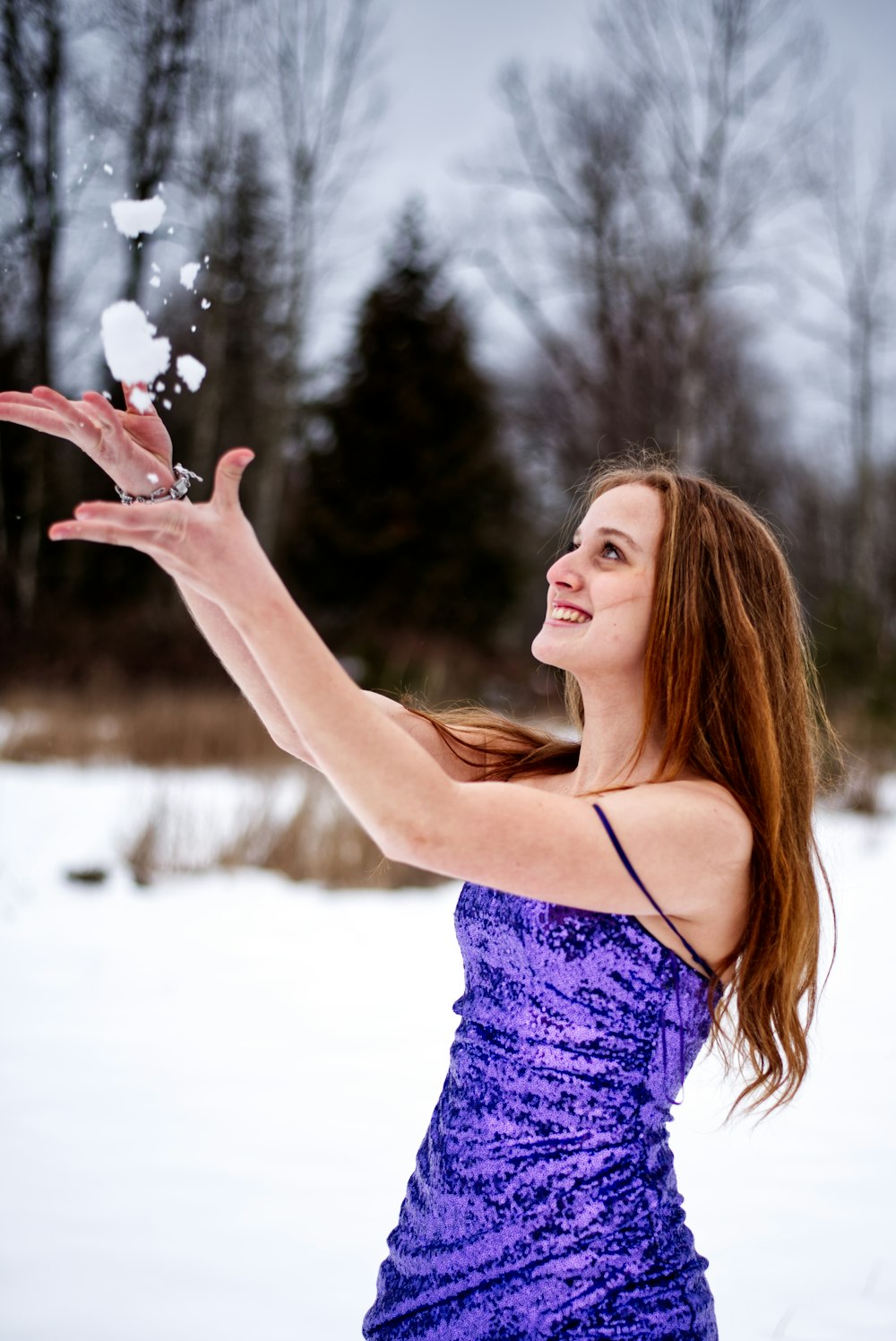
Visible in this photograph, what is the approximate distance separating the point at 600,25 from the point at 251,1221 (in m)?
12.2

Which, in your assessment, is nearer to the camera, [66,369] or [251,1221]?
[251,1221]

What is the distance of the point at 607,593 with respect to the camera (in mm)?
1593

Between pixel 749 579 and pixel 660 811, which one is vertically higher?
pixel 749 579

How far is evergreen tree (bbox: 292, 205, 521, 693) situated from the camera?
15.2m

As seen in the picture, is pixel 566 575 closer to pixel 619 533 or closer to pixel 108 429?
pixel 619 533

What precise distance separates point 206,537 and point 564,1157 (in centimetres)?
89

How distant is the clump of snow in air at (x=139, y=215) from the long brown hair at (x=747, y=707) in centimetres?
71

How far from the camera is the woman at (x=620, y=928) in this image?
4.67 feet

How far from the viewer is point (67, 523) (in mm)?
1059

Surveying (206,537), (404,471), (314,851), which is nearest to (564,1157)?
(206,537)

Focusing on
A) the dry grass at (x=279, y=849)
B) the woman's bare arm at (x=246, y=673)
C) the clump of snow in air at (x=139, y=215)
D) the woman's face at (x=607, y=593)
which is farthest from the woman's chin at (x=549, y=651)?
the dry grass at (x=279, y=849)

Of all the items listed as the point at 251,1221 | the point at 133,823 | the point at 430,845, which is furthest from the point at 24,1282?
the point at 133,823

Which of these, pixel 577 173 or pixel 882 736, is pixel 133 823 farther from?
pixel 577 173

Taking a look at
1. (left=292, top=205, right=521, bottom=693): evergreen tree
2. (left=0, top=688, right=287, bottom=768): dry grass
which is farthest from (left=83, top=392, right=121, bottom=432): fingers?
→ (left=292, top=205, right=521, bottom=693): evergreen tree
